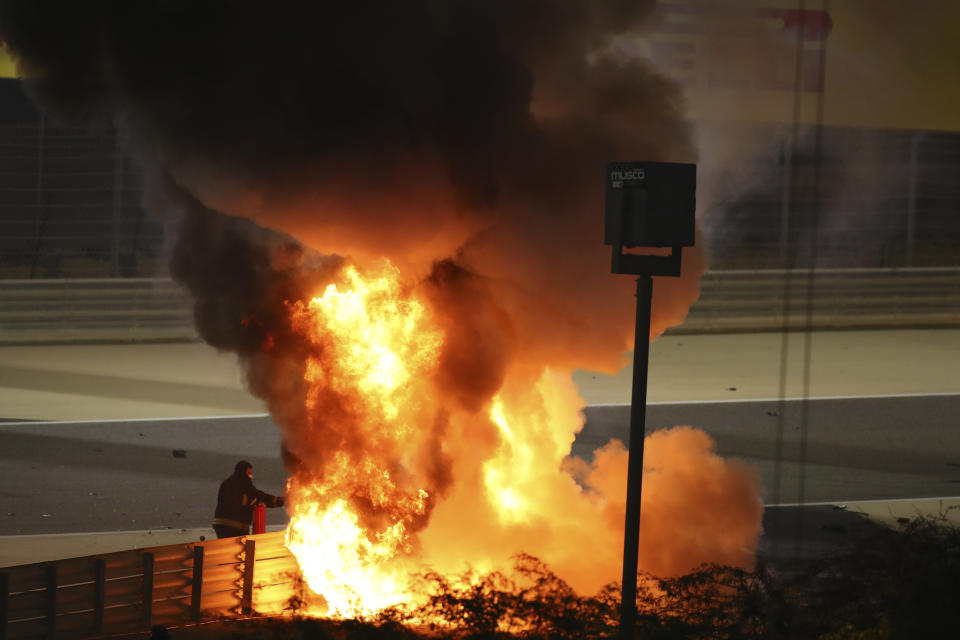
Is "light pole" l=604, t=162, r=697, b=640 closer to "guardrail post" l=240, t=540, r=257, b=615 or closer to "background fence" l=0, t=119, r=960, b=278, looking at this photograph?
"guardrail post" l=240, t=540, r=257, b=615

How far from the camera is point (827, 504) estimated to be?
38.3 ft

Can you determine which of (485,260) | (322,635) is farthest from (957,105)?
(322,635)

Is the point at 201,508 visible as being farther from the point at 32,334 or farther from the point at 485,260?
the point at 32,334

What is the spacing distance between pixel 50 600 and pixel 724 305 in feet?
53.1

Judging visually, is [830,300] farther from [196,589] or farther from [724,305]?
[196,589]

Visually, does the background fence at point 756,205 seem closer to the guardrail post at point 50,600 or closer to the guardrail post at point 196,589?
the guardrail post at point 196,589

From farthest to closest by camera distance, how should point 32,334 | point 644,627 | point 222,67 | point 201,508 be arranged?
1. point 32,334
2. point 201,508
3. point 222,67
4. point 644,627

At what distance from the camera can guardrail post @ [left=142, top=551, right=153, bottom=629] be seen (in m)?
7.73

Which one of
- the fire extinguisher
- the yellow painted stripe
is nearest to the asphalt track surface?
the fire extinguisher

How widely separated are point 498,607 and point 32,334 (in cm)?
1451

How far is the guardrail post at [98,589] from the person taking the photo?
297 inches

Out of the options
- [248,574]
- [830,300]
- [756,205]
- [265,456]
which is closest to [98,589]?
[248,574]

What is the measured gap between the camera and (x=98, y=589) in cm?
754

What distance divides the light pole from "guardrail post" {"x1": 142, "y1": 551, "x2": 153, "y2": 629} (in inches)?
123
